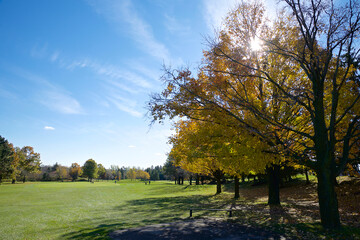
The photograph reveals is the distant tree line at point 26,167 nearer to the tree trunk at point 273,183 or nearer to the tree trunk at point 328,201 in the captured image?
the tree trunk at point 273,183

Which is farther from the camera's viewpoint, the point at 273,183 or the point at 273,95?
the point at 273,183

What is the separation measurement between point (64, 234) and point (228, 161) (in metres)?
9.74

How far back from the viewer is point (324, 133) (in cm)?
907

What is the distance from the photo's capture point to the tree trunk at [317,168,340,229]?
8469 millimetres

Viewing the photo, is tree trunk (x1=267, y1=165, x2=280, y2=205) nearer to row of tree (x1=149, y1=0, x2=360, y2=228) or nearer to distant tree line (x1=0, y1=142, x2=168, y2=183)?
row of tree (x1=149, y1=0, x2=360, y2=228)

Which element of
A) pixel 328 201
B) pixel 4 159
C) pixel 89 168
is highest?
pixel 4 159

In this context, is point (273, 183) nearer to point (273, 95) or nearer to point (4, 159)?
point (273, 95)

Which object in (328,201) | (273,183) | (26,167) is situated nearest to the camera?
(328,201)

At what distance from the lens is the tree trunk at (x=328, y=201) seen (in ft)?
27.8

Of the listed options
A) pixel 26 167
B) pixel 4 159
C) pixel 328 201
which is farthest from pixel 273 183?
pixel 26 167

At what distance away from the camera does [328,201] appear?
340 inches

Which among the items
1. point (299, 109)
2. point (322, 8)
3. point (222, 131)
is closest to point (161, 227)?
point (222, 131)

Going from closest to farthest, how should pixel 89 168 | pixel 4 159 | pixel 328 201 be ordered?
pixel 328 201 < pixel 4 159 < pixel 89 168

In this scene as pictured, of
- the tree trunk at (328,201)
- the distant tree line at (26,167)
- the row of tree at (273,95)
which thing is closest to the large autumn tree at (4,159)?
the distant tree line at (26,167)
